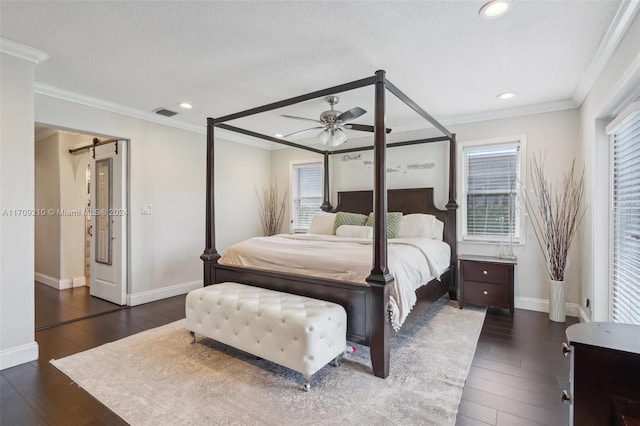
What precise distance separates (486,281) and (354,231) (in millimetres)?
1730

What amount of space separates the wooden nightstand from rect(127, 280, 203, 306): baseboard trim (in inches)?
152

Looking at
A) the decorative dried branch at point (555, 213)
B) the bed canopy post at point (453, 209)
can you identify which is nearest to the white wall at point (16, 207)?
the bed canopy post at point (453, 209)

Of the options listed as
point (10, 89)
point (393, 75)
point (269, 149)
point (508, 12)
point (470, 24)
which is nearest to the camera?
point (508, 12)

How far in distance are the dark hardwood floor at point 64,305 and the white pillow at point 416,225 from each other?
12.8 ft

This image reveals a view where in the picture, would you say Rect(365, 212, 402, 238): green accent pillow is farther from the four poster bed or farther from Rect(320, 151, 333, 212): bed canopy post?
Rect(320, 151, 333, 212): bed canopy post

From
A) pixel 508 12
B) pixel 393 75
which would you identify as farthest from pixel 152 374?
pixel 508 12

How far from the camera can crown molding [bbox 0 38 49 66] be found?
96.4 inches

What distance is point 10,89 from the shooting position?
253 cm

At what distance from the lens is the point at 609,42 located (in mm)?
2279

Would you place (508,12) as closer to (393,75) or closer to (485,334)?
(393,75)

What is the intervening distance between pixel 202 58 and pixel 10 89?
1.55m

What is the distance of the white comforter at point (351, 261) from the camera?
2.52 m

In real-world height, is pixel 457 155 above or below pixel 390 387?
above

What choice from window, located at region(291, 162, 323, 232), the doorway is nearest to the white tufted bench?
the doorway
